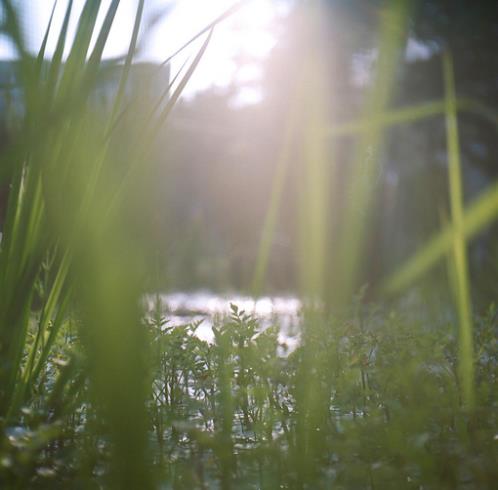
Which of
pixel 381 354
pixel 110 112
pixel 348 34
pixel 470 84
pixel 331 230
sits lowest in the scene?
pixel 381 354

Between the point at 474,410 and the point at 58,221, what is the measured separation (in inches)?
32.5

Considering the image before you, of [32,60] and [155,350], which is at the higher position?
[32,60]

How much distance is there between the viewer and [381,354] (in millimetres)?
1920

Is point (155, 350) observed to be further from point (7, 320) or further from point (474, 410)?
point (474, 410)

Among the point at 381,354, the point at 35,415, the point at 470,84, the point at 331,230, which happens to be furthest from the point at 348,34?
the point at 35,415

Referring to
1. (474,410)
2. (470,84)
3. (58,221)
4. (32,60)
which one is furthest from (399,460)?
(470,84)

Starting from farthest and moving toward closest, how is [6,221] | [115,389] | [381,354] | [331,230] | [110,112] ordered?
[331,230] < [381,354] < [110,112] < [6,221] < [115,389]

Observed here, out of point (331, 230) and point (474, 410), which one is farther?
point (331, 230)

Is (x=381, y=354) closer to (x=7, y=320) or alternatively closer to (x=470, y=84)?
(x=7, y=320)

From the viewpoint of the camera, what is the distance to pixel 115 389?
2.82ft

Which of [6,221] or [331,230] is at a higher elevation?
[331,230]

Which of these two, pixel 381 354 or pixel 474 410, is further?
pixel 381 354

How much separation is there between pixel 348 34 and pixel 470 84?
1.92 meters

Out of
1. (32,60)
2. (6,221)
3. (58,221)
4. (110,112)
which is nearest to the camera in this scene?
(32,60)
